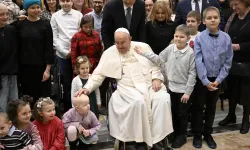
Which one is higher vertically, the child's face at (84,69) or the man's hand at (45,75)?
the child's face at (84,69)

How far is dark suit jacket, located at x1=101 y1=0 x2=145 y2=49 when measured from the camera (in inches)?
174

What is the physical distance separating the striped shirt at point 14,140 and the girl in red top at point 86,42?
1437 mm

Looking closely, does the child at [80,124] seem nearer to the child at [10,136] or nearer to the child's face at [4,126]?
the child at [10,136]

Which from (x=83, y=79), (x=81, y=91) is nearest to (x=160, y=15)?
(x=83, y=79)

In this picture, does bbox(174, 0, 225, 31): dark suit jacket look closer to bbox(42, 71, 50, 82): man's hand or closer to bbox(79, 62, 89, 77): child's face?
bbox(79, 62, 89, 77): child's face

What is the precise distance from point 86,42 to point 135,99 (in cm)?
128

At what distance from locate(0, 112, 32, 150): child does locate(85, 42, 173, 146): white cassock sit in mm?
937

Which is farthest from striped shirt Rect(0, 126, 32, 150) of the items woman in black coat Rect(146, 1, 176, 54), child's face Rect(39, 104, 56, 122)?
woman in black coat Rect(146, 1, 176, 54)

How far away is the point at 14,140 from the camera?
10.3 feet

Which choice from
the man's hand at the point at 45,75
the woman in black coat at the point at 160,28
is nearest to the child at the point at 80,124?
the man's hand at the point at 45,75

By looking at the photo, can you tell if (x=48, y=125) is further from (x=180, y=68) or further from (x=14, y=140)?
(x=180, y=68)

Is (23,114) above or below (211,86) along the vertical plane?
below

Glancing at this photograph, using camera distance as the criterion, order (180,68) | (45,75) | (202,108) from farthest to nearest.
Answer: (45,75), (202,108), (180,68)

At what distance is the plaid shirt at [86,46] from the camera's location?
4.43 meters
